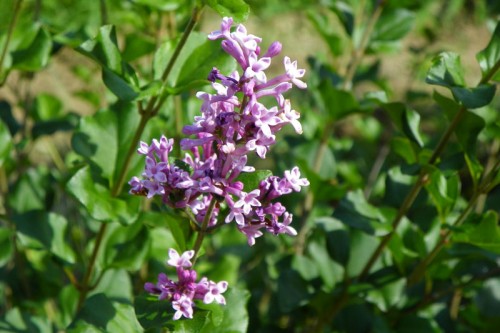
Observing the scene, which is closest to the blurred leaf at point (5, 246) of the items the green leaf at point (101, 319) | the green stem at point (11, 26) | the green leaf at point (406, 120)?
the green stem at point (11, 26)

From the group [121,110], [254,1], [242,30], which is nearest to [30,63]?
[121,110]

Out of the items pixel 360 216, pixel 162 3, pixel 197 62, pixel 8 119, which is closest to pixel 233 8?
pixel 197 62

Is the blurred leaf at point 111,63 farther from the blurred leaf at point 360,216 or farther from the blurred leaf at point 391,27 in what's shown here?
the blurred leaf at point 391,27

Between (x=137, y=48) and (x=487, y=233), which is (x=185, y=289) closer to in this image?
(x=487, y=233)

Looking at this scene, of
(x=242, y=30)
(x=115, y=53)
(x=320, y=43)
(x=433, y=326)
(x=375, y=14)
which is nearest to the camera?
(x=242, y=30)

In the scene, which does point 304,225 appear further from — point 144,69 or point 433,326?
point 144,69

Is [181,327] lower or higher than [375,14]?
lower
